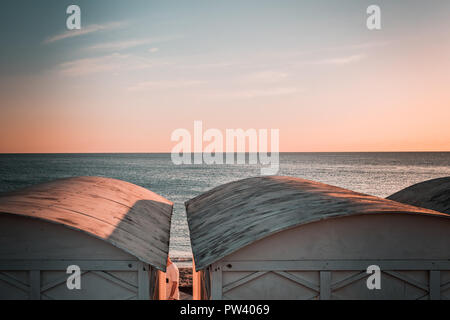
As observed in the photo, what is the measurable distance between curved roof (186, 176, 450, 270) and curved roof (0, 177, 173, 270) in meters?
1.27

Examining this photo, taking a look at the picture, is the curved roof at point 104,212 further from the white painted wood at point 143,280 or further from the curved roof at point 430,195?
the curved roof at point 430,195

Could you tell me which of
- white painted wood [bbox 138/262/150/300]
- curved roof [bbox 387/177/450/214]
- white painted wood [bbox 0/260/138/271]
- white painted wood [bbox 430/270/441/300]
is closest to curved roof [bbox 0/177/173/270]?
white painted wood [bbox 138/262/150/300]

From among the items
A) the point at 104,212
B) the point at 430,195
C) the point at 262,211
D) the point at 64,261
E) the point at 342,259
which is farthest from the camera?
the point at 430,195

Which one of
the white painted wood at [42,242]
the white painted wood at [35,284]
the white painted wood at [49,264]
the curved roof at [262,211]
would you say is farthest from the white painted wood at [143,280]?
the white painted wood at [35,284]

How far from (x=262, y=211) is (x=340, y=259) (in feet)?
10.2

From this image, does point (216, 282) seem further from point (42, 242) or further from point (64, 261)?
point (42, 242)

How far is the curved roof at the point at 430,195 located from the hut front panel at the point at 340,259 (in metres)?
6.85

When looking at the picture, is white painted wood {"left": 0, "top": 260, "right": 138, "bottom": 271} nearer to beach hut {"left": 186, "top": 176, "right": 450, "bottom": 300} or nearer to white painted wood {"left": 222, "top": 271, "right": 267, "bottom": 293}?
beach hut {"left": 186, "top": 176, "right": 450, "bottom": 300}

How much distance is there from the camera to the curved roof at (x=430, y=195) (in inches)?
637

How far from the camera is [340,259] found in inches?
369

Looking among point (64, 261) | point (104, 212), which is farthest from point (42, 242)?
point (104, 212)

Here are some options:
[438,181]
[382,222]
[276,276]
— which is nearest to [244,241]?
[276,276]

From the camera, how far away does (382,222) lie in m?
9.49
